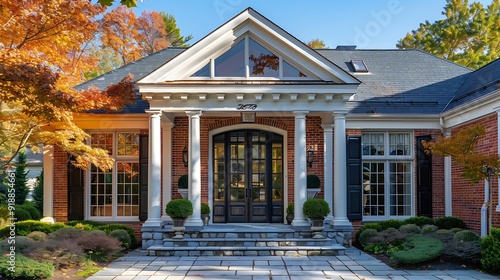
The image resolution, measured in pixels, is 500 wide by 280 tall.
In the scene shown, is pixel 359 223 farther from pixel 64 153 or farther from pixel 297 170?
pixel 64 153

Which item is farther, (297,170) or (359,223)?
(359,223)

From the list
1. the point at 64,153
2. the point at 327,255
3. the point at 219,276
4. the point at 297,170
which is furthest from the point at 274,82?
the point at 64,153

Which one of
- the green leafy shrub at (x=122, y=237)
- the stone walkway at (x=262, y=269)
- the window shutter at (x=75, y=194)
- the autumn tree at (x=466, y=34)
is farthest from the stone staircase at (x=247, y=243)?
the autumn tree at (x=466, y=34)

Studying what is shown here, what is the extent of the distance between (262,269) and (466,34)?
24.8 m

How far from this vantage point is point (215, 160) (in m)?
13.9

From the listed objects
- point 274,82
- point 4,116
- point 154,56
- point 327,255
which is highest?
point 154,56

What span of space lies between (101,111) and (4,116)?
262 centimetres

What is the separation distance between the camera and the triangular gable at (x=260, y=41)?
38.7 feet

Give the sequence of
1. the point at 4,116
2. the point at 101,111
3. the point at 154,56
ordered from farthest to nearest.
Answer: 1. the point at 154,56
2. the point at 101,111
3. the point at 4,116

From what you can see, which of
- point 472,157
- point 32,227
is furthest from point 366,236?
point 32,227

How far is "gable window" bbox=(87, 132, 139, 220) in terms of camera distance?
13750 millimetres

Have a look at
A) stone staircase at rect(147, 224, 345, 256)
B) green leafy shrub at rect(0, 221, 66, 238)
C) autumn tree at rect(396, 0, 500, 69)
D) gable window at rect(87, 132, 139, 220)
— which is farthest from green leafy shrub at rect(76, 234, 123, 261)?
autumn tree at rect(396, 0, 500, 69)

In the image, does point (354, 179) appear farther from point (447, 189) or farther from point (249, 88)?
point (249, 88)

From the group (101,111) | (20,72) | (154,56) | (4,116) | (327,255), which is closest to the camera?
(20,72)
